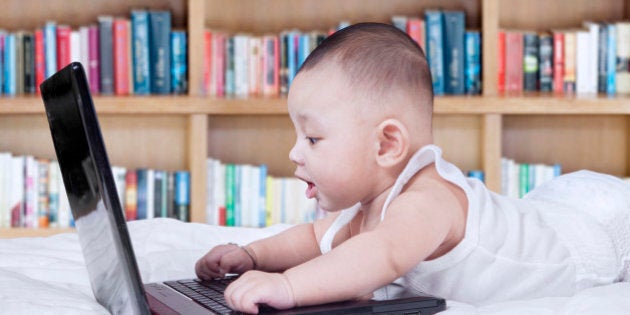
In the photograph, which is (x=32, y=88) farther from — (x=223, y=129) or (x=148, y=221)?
(x=148, y=221)

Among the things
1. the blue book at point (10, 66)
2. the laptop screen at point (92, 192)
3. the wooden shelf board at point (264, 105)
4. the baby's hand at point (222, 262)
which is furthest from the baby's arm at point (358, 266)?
the blue book at point (10, 66)

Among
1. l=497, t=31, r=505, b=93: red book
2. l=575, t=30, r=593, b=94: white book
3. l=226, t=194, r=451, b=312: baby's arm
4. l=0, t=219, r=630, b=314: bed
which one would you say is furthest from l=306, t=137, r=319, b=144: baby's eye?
l=575, t=30, r=593, b=94: white book

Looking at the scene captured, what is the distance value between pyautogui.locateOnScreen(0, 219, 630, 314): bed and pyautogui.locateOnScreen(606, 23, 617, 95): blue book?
1642mm

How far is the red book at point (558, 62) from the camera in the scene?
2.73m

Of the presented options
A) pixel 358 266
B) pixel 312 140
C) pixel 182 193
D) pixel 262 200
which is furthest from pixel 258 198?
pixel 358 266

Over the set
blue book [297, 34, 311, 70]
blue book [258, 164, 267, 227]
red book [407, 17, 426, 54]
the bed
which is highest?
red book [407, 17, 426, 54]

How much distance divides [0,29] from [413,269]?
83.1 inches

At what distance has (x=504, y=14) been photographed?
2.86m

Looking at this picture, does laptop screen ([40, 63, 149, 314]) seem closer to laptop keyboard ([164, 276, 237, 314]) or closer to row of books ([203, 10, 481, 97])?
laptop keyboard ([164, 276, 237, 314])

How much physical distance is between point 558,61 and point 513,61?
0.14 meters

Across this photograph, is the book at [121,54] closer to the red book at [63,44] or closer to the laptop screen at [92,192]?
the red book at [63,44]

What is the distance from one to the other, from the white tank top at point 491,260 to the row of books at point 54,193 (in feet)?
5.64

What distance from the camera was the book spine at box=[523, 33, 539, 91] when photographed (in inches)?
108

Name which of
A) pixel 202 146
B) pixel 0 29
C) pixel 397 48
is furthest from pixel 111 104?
pixel 397 48
